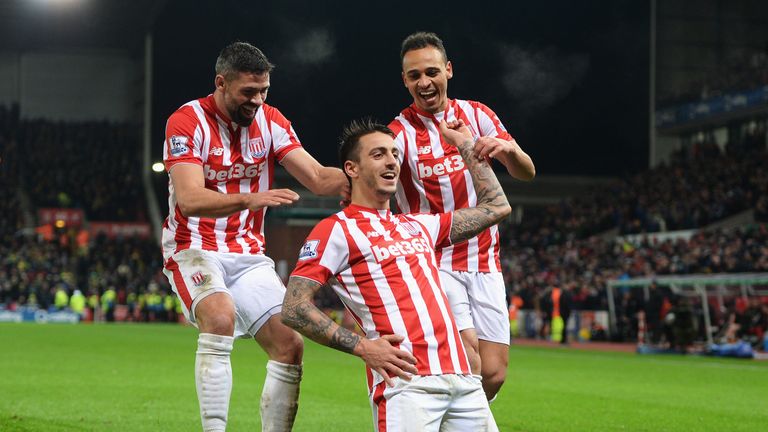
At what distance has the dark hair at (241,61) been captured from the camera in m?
6.09

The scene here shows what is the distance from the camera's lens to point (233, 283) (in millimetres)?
6461

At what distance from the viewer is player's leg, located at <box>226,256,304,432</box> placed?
20.4 ft

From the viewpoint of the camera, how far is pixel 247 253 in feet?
21.4

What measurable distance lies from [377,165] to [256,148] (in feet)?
5.97

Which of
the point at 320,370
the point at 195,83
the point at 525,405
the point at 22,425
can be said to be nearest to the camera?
the point at 22,425

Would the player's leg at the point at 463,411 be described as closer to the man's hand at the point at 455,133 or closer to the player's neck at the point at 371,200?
the player's neck at the point at 371,200

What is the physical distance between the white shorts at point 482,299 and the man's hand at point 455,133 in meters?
1.24

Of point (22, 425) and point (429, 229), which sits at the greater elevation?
point (429, 229)

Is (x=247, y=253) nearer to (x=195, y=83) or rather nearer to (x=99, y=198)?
(x=195, y=83)

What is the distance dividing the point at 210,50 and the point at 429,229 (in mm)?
39502

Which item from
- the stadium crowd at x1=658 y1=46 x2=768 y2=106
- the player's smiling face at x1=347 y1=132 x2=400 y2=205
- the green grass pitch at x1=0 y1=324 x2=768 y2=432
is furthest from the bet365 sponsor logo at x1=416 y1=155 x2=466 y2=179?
the stadium crowd at x1=658 y1=46 x2=768 y2=106

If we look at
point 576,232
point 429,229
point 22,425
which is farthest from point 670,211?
point 429,229

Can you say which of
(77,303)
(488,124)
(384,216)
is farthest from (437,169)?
(77,303)

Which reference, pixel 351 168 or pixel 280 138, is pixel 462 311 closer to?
pixel 280 138
